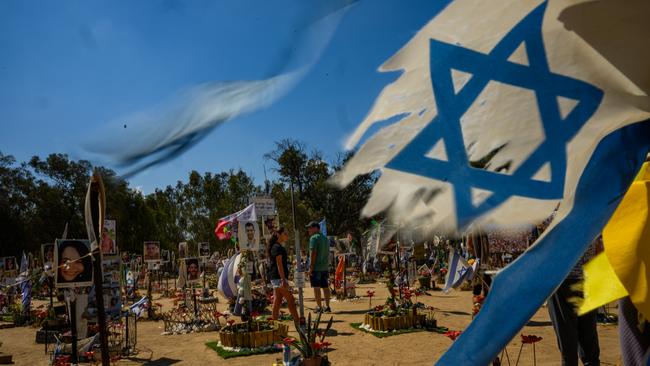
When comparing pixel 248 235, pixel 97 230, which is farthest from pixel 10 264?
pixel 97 230

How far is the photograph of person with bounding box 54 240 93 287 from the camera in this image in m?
5.91

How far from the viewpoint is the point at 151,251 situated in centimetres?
1855

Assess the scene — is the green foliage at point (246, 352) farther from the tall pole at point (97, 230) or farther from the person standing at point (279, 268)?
the tall pole at point (97, 230)

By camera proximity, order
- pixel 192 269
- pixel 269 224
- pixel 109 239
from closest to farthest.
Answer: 1. pixel 192 269
2. pixel 109 239
3. pixel 269 224

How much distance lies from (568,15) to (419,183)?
582 millimetres

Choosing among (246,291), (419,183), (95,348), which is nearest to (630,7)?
(419,183)

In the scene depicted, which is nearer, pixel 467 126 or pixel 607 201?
pixel 607 201

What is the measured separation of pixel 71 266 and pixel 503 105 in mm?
6123

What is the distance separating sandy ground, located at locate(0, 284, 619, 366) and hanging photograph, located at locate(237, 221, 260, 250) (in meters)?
2.31

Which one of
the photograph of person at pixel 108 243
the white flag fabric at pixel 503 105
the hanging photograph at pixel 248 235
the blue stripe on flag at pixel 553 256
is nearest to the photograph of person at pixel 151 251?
the photograph of person at pixel 108 243

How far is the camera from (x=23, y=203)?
43.1 metres

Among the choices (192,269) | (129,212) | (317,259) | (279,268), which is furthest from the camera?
(129,212)

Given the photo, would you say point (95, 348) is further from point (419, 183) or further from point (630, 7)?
point (630, 7)

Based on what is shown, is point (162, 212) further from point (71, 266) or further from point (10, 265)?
point (71, 266)
